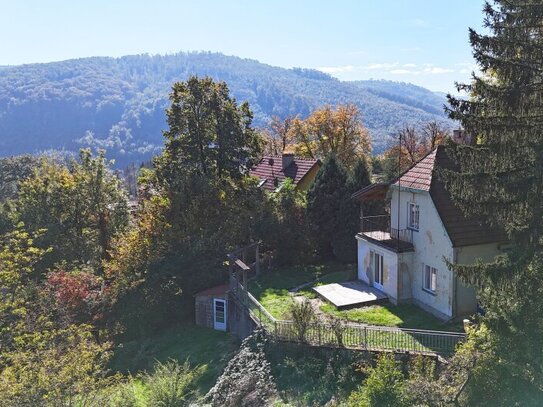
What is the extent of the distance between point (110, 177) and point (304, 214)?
1731cm

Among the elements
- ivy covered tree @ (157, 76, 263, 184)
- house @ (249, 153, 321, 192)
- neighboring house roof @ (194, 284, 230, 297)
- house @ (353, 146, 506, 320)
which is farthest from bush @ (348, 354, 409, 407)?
house @ (249, 153, 321, 192)

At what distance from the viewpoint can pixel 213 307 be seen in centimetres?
2572

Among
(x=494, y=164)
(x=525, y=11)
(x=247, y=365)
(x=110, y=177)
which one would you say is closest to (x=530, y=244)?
(x=494, y=164)

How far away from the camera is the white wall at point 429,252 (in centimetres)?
2020

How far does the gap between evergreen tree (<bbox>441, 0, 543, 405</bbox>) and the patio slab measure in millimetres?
9061

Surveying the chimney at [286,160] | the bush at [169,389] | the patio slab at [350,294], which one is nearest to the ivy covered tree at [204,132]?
the chimney at [286,160]

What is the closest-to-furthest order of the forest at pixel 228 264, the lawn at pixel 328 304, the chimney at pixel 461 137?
the forest at pixel 228 264 < the lawn at pixel 328 304 < the chimney at pixel 461 137

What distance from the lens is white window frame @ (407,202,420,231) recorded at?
2249 centimetres

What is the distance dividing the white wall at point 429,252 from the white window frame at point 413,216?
0.53 ft

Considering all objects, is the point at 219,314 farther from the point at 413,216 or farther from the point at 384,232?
the point at 413,216

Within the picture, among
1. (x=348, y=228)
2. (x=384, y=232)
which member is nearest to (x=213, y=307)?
(x=384, y=232)

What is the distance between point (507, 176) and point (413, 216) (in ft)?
29.6

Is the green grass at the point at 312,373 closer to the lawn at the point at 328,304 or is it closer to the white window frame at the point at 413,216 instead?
the lawn at the point at 328,304

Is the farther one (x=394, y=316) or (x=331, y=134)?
(x=331, y=134)
